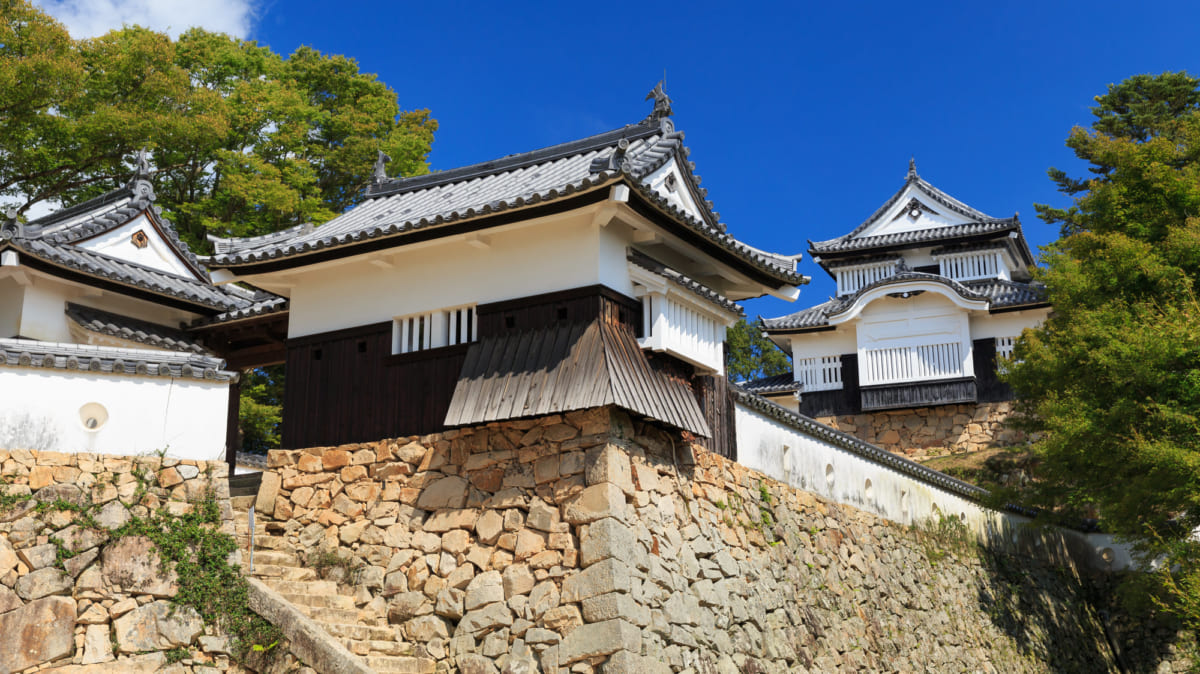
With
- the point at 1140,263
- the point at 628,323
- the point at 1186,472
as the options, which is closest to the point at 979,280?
the point at 1140,263

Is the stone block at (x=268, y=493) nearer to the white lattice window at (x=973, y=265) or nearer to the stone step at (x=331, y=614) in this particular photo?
the stone step at (x=331, y=614)

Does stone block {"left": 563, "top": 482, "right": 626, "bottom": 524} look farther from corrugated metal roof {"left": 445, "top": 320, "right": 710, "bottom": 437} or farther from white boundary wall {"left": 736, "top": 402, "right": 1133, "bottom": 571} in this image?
white boundary wall {"left": 736, "top": 402, "right": 1133, "bottom": 571}

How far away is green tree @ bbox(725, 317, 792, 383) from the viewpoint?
42.3 meters

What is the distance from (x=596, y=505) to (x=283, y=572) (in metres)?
4.05

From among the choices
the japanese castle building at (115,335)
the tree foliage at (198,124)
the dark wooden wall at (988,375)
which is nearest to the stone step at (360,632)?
the japanese castle building at (115,335)

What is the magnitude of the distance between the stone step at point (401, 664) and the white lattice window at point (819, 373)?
18.9 m

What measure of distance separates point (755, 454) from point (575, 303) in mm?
3897

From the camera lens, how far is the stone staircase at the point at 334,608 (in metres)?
12.0

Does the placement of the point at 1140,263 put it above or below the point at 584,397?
above

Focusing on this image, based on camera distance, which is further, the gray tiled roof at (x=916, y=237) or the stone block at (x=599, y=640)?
the gray tiled roof at (x=916, y=237)

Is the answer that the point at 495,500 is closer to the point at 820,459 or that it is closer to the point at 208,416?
the point at 208,416

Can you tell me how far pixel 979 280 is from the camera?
2977 cm

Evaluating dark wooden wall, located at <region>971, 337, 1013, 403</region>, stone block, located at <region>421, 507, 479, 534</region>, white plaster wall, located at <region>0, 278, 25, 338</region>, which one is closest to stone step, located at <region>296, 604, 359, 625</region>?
stone block, located at <region>421, 507, 479, 534</region>

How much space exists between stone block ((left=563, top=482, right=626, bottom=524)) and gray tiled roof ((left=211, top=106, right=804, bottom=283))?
3231 millimetres
